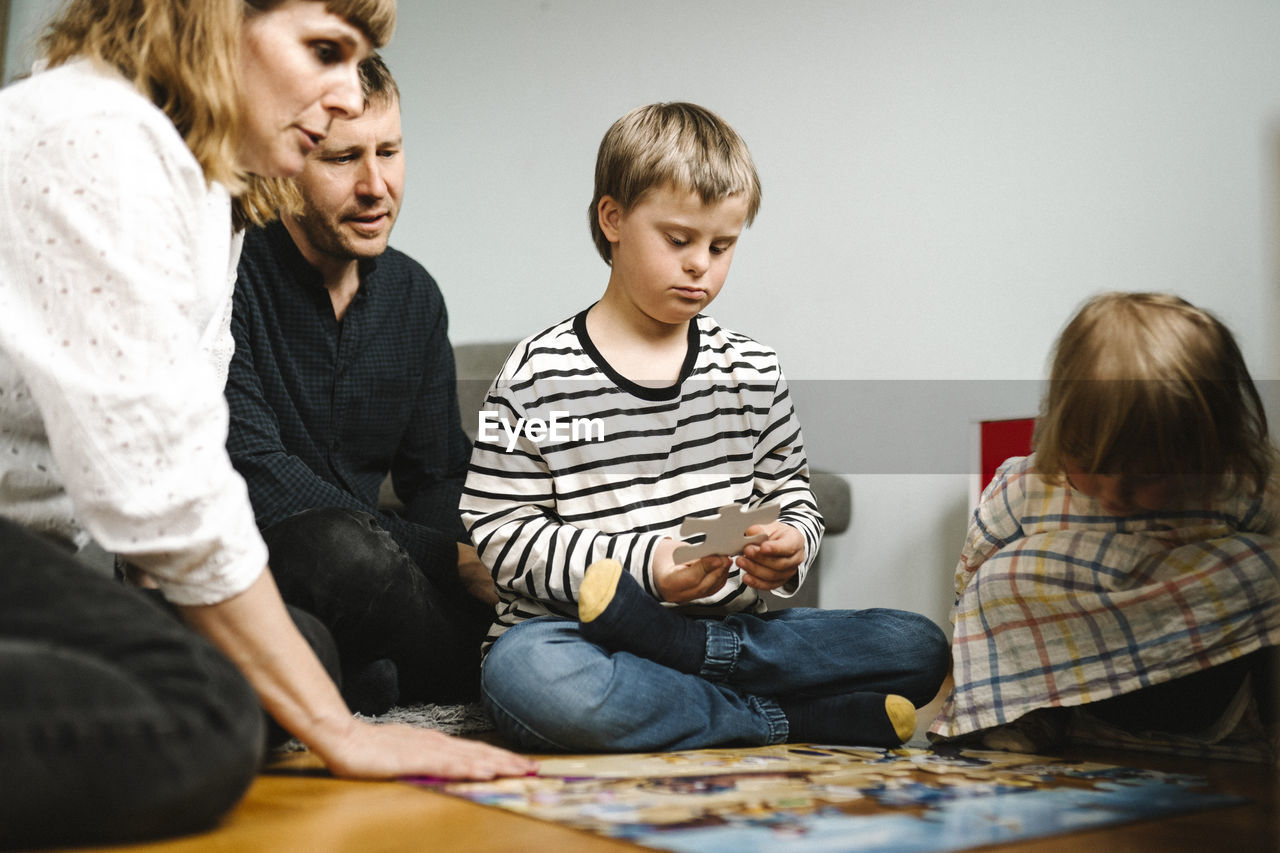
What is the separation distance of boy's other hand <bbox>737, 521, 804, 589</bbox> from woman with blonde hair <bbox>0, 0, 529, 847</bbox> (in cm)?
33

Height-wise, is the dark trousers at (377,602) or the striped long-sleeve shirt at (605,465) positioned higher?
the striped long-sleeve shirt at (605,465)

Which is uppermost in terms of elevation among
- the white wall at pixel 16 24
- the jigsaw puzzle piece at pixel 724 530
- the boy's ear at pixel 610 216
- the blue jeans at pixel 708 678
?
the white wall at pixel 16 24

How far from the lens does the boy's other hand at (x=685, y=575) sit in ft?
3.44

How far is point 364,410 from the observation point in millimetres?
1347

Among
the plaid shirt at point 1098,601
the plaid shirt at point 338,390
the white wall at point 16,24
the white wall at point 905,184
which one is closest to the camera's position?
the plaid shirt at point 1098,601

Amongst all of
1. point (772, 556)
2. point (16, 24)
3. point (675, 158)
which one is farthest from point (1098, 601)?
point (16, 24)

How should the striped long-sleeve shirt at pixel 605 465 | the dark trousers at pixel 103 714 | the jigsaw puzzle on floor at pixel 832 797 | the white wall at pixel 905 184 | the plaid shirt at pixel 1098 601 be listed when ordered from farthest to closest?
1. the white wall at pixel 905 184
2. the striped long-sleeve shirt at pixel 605 465
3. the plaid shirt at pixel 1098 601
4. the jigsaw puzzle on floor at pixel 832 797
5. the dark trousers at pixel 103 714

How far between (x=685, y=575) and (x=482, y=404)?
68 centimetres

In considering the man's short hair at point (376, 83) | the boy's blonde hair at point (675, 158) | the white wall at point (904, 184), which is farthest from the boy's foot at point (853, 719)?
the man's short hair at point (376, 83)

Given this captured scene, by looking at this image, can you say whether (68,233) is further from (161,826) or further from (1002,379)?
(1002,379)

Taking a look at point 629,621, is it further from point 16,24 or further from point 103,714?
point 16,24

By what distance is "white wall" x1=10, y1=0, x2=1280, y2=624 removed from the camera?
60.9 inches

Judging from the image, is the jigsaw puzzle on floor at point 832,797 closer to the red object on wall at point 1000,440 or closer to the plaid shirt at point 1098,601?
the plaid shirt at point 1098,601

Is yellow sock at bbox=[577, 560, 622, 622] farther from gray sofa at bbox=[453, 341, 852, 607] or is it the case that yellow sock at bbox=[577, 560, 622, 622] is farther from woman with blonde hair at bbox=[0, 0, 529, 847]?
gray sofa at bbox=[453, 341, 852, 607]
